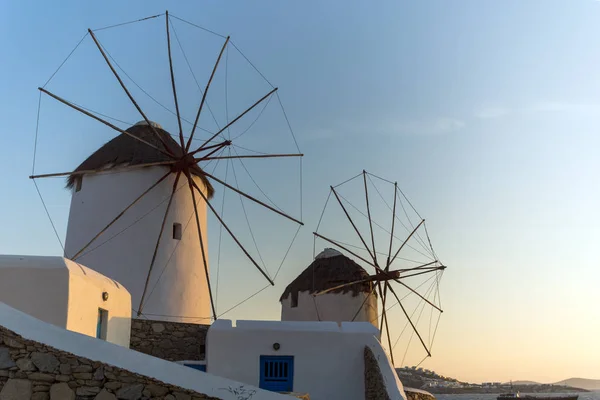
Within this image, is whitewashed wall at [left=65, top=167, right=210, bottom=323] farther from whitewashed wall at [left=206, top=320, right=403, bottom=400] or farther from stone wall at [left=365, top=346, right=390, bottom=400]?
stone wall at [left=365, top=346, right=390, bottom=400]

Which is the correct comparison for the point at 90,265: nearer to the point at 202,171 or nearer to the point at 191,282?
the point at 191,282

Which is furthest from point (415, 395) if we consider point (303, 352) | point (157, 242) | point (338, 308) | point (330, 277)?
point (330, 277)

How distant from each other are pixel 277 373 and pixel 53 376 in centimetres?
521

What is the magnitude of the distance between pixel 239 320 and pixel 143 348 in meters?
1.88

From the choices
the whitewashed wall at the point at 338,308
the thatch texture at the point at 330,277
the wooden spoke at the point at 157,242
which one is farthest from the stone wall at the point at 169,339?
the thatch texture at the point at 330,277

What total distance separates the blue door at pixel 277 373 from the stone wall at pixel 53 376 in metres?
4.70

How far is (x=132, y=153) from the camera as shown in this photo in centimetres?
1466

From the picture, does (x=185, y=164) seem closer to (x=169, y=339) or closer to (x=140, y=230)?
(x=140, y=230)

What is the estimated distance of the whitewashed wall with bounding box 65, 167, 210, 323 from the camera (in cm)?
1384

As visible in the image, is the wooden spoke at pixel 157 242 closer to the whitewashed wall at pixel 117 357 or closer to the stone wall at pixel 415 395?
the stone wall at pixel 415 395

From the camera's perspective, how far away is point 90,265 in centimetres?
1389

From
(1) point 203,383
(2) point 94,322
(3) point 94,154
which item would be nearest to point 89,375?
(1) point 203,383

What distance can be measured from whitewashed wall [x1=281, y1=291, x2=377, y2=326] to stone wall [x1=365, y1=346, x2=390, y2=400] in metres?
10.6

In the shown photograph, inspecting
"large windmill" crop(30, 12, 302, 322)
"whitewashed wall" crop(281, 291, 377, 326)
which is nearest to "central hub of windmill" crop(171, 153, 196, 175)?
"large windmill" crop(30, 12, 302, 322)
